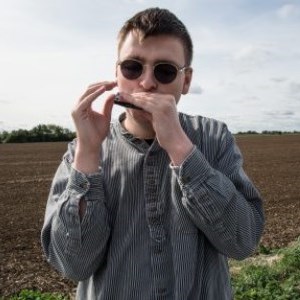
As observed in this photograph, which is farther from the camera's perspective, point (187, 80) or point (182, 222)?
point (187, 80)

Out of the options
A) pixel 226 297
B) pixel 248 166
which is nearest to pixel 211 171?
pixel 226 297

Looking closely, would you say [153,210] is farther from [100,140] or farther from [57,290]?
[57,290]

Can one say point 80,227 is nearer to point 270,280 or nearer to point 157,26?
point 157,26

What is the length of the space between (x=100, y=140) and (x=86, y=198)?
0.77ft

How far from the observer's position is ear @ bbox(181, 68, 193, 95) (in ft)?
6.93

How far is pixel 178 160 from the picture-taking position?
1.78 m

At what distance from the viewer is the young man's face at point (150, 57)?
6.34ft

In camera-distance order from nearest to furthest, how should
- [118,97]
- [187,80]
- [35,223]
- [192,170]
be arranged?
[192,170] < [118,97] < [187,80] < [35,223]

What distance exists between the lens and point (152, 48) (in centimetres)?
196

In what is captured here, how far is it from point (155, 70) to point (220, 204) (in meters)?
0.58

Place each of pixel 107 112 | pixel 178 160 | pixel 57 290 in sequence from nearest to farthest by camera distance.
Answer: pixel 178 160 < pixel 107 112 < pixel 57 290

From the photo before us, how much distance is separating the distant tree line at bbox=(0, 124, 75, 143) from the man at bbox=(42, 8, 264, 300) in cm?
8414

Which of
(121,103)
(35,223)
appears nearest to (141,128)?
(121,103)

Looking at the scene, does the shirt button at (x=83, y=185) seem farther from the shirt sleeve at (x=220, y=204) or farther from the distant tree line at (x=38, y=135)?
the distant tree line at (x=38, y=135)
